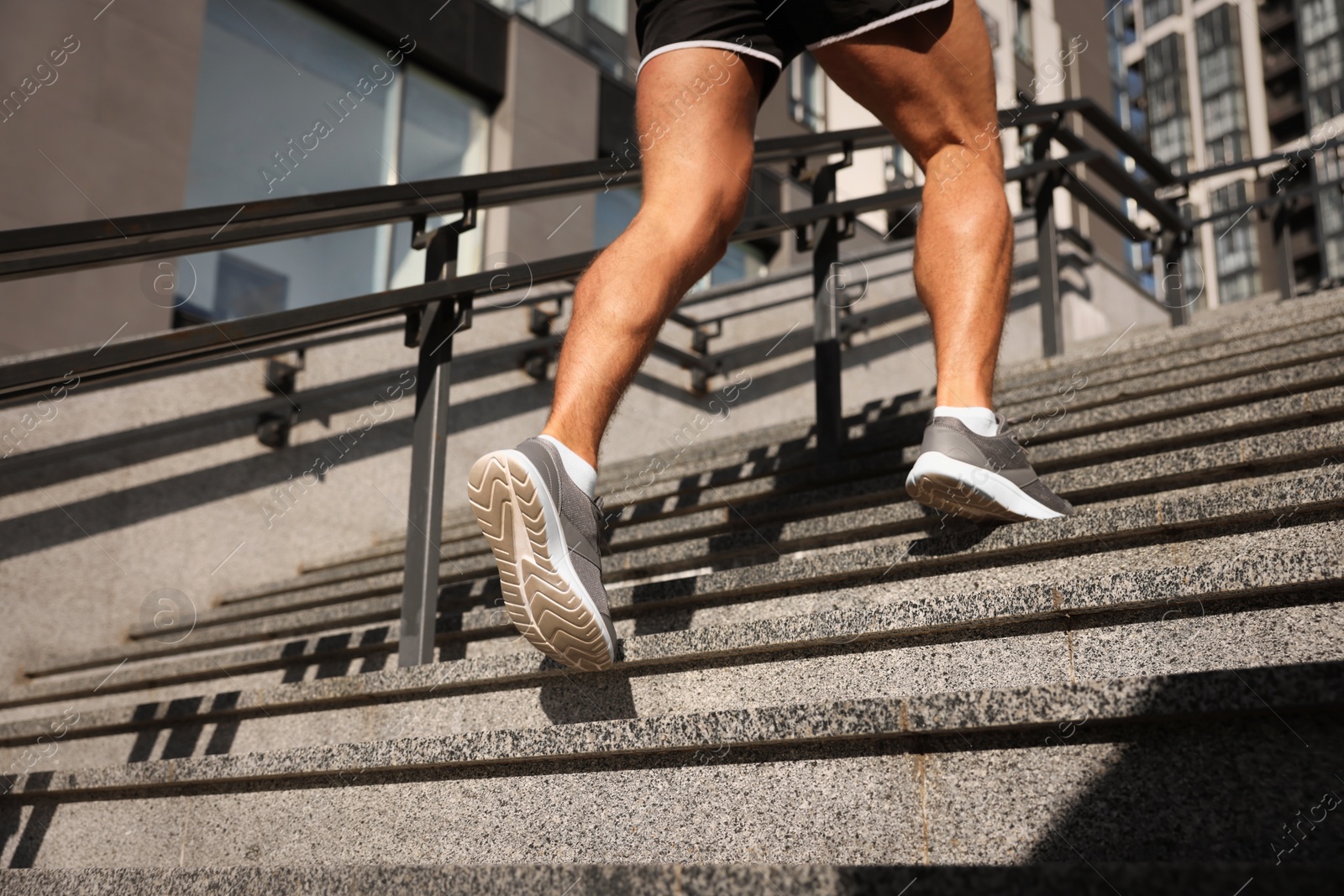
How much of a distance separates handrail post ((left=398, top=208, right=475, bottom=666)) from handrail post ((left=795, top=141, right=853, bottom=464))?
1.09 m

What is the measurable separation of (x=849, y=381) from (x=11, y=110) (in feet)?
17.4

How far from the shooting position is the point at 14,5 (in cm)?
673

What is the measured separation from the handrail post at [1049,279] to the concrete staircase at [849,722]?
2039 mm

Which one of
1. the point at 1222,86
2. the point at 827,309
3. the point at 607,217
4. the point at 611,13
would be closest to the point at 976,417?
the point at 827,309

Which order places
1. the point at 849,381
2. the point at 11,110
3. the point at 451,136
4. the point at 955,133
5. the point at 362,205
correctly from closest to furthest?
the point at 955,133 < the point at 362,205 < the point at 11,110 < the point at 849,381 < the point at 451,136

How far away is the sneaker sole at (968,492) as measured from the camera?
184 centimetres

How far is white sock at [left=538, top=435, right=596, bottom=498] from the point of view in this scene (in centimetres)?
169

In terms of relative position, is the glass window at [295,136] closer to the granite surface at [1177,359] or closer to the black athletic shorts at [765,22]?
the granite surface at [1177,359]

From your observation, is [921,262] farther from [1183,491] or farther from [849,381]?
[849,381]

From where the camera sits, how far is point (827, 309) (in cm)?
332

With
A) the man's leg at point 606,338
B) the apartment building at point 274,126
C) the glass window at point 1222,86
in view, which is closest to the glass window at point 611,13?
the apartment building at point 274,126

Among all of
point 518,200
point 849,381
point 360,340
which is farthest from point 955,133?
point 849,381

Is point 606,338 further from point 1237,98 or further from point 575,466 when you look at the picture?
point 1237,98

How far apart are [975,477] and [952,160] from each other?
0.61 metres
